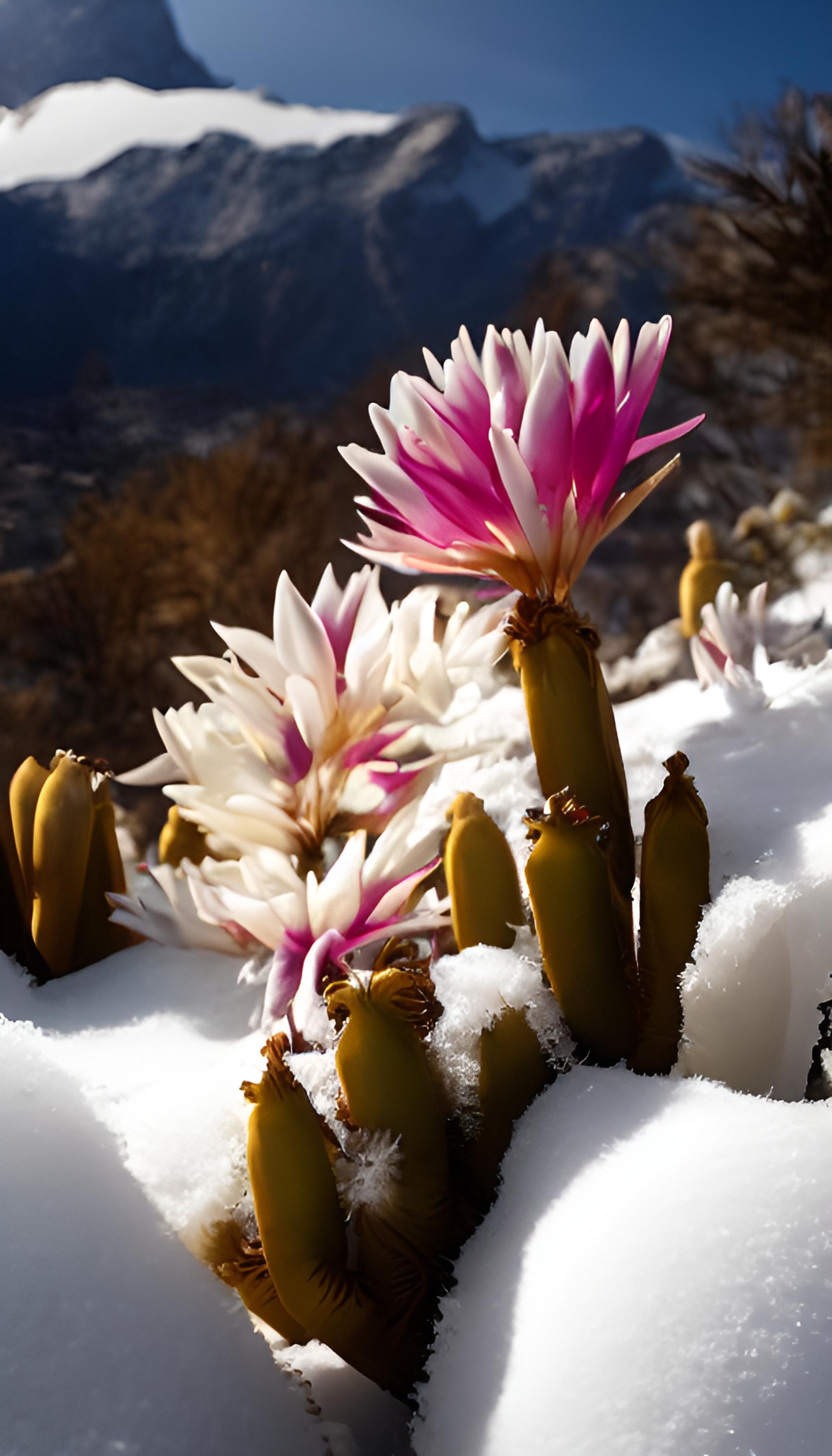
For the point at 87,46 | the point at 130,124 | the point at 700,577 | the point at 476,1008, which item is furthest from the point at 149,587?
the point at 87,46

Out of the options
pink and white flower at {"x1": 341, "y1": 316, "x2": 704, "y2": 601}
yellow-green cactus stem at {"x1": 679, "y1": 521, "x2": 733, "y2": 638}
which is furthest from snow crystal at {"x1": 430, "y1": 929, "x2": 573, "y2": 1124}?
yellow-green cactus stem at {"x1": 679, "y1": 521, "x2": 733, "y2": 638}

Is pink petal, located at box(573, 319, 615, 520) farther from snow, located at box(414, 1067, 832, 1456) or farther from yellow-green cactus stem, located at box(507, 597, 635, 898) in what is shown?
snow, located at box(414, 1067, 832, 1456)

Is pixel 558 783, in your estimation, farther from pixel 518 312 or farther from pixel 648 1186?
pixel 518 312

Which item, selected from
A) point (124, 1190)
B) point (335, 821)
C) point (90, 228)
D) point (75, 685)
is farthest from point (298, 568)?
point (90, 228)

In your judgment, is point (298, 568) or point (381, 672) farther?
point (298, 568)

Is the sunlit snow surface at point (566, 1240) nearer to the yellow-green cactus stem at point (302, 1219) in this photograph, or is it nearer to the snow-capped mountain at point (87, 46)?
the yellow-green cactus stem at point (302, 1219)

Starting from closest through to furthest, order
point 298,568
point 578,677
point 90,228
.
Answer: point 578,677, point 298,568, point 90,228

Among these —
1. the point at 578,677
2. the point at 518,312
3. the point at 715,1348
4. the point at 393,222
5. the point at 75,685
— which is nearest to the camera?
the point at 715,1348
